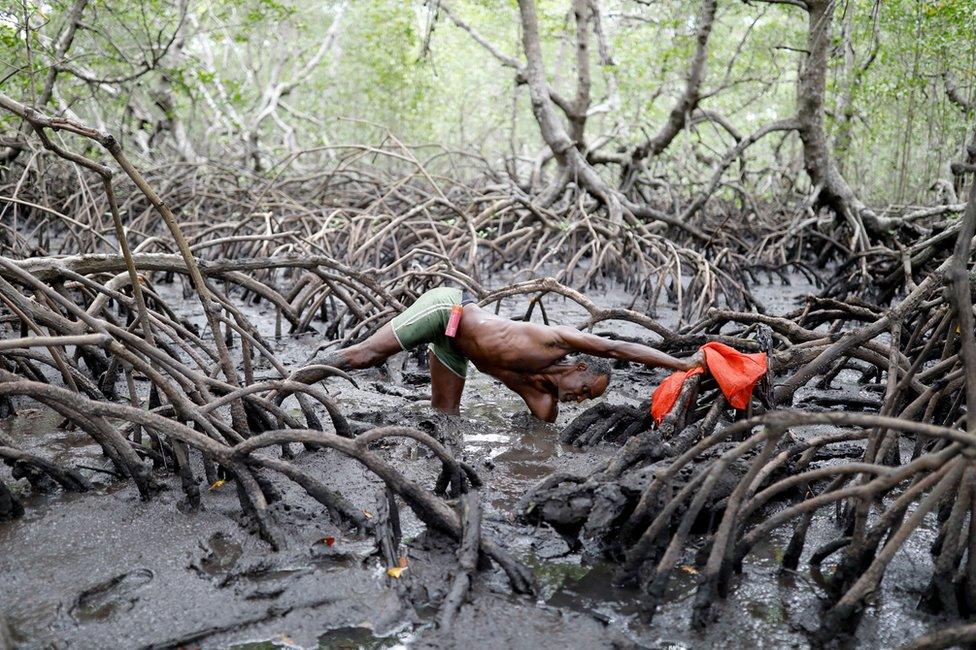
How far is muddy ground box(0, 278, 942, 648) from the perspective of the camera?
2307mm

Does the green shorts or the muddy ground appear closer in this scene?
the muddy ground

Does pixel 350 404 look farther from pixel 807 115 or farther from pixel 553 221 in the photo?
pixel 807 115

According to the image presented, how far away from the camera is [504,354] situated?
3770mm

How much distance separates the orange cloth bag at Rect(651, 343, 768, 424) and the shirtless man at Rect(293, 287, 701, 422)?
0.08 metres

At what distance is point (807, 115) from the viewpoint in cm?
815

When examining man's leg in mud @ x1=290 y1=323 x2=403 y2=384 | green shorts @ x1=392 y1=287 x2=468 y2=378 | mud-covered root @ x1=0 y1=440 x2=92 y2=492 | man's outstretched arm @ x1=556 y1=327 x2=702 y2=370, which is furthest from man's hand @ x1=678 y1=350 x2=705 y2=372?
mud-covered root @ x1=0 y1=440 x2=92 y2=492

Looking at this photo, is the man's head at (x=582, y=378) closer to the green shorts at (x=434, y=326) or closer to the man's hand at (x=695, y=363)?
the man's hand at (x=695, y=363)

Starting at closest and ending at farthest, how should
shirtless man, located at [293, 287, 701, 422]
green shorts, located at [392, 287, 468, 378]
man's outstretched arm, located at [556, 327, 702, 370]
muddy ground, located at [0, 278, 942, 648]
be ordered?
1. muddy ground, located at [0, 278, 942, 648]
2. man's outstretched arm, located at [556, 327, 702, 370]
3. shirtless man, located at [293, 287, 701, 422]
4. green shorts, located at [392, 287, 468, 378]

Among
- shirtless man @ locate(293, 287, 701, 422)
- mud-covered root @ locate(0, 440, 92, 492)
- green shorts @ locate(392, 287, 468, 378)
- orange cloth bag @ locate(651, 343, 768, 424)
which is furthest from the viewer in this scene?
green shorts @ locate(392, 287, 468, 378)

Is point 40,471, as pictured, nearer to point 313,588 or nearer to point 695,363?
point 313,588

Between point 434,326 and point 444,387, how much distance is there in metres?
0.35

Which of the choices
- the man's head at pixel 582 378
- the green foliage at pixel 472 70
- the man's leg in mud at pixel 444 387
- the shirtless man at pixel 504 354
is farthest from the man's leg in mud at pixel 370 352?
the green foliage at pixel 472 70

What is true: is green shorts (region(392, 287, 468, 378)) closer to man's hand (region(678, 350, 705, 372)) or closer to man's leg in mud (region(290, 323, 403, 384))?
man's leg in mud (region(290, 323, 403, 384))

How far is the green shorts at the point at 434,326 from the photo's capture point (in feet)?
13.0
